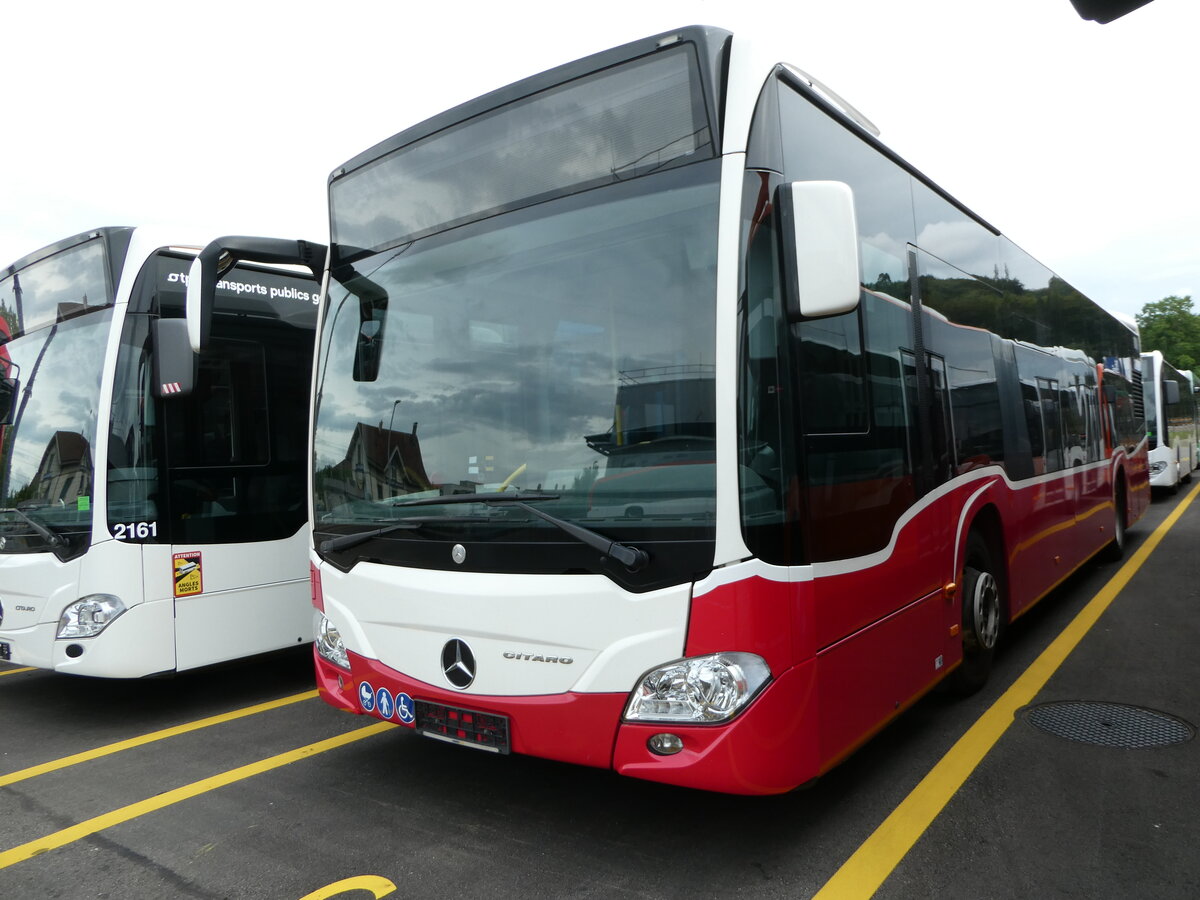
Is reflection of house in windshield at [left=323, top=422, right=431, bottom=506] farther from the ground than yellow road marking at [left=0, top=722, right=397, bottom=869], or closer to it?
farther from the ground

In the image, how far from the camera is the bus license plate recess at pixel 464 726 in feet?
11.2

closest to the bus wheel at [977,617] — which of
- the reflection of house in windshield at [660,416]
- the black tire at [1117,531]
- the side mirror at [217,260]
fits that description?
the reflection of house in windshield at [660,416]

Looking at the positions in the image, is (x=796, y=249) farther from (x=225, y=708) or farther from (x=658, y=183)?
(x=225, y=708)

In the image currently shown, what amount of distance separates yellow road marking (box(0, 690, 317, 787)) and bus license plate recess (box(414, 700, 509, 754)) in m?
2.52

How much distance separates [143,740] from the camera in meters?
5.31

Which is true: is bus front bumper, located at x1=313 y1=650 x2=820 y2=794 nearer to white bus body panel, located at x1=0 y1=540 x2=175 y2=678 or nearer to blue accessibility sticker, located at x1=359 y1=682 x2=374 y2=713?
blue accessibility sticker, located at x1=359 y1=682 x2=374 y2=713

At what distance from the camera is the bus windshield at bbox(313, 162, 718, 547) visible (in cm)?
313

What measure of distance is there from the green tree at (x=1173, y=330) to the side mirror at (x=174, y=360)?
84.2 meters

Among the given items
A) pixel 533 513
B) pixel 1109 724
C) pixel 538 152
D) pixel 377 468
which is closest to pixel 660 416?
pixel 533 513

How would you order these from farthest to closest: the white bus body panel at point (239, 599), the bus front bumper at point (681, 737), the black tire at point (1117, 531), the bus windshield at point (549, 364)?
the black tire at point (1117, 531) → the white bus body panel at point (239, 599) → the bus windshield at point (549, 364) → the bus front bumper at point (681, 737)

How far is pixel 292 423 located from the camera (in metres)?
6.34

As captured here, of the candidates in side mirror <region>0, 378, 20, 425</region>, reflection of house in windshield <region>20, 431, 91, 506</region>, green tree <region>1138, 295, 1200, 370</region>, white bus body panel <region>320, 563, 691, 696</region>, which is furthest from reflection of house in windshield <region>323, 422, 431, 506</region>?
green tree <region>1138, 295, 1200, 370</region>

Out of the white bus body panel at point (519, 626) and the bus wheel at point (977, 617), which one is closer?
the white bus body panel at point (519, 626)

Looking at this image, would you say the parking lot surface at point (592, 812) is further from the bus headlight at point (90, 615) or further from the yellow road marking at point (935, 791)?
the bus headlight at point (90, 615)
